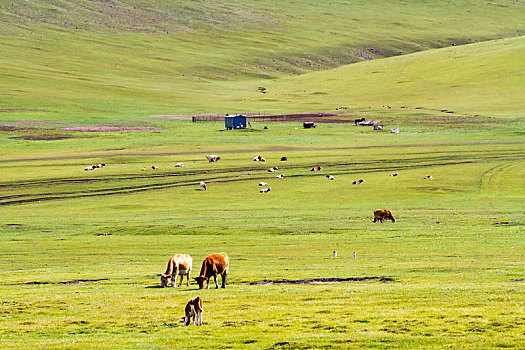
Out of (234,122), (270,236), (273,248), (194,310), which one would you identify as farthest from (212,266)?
(234,122)

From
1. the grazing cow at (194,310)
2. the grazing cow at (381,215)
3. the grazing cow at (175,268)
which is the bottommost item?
the grazing cow at (194,310)

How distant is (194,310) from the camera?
69.4 ft

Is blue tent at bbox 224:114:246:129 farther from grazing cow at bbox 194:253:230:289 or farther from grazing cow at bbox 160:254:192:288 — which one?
grazing cow at bbox 194:253:230:289

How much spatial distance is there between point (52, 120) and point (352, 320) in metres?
131

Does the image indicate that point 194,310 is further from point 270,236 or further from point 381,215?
point 381,215

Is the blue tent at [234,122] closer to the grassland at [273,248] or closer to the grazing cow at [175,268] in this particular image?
the grassland at [273,248]

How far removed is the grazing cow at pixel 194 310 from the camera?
2111 centimetres

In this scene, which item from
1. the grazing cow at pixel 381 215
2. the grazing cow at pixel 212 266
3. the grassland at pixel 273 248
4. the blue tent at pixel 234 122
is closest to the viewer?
the grassland at pixel 273 248

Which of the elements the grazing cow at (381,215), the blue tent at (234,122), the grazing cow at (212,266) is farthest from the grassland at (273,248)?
the blue tent at (234,122)

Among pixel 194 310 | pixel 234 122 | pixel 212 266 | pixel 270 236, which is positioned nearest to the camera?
pixel 194 310

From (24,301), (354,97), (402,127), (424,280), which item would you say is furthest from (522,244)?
(354,97)

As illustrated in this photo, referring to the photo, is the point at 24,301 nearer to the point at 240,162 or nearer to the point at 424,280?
the point at 424,280

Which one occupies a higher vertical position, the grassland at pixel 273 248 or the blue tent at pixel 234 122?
the blue tent at pixel 234 122

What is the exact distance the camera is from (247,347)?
61.9 ft
